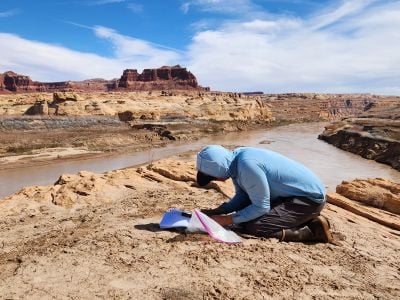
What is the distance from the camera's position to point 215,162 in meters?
4.42

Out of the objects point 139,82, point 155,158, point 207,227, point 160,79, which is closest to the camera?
point 207,227

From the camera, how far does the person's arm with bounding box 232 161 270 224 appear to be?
14.6ft

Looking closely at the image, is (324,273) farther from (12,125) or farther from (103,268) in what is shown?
(12,125)

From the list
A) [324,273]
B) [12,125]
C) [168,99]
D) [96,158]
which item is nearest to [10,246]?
[324,273]

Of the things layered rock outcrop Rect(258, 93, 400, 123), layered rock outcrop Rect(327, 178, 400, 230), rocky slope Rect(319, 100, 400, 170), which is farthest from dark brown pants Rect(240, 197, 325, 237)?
layered rock outcrop Rect(258, 93, 400, 123)

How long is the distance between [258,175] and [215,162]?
0.47 meters

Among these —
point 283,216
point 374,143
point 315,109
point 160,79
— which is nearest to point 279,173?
point 283,216

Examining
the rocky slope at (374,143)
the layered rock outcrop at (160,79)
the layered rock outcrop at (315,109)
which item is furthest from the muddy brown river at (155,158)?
the layered rock outcrop at (160,79)

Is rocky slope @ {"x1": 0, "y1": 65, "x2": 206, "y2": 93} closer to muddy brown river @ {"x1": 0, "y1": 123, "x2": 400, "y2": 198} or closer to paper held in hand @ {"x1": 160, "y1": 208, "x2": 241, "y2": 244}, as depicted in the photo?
muddy brown river @ {"x1": 0, "y1": 123, "x2": 400, "y2": 198}

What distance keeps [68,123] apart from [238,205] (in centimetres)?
3579

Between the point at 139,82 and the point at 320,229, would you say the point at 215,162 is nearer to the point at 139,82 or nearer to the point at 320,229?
the point at 320,229

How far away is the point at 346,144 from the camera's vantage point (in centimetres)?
3703

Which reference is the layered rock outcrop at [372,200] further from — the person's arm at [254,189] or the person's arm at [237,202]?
the person's arm at [254,189]

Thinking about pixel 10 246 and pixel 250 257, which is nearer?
pixel 250 257
